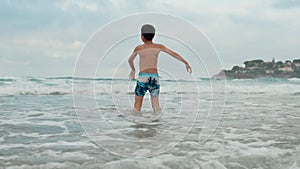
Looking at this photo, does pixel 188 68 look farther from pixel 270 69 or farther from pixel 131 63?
pixel 270 69

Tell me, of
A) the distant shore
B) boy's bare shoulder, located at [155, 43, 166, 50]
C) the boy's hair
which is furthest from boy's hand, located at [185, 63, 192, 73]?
the distant shore

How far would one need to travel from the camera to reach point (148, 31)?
193 inches

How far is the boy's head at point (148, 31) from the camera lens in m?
4.80

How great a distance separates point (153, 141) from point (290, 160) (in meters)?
1.43

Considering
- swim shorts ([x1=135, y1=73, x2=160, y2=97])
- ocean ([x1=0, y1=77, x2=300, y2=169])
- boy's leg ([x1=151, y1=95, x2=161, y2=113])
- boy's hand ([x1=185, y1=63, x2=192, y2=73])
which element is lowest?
ocean ([x1=0, y1=77, x2=300, y2=169])

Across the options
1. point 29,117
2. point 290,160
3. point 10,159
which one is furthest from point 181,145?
point 29,117

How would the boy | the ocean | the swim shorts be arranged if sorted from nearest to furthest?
the ocean, the boy, the swim shorts

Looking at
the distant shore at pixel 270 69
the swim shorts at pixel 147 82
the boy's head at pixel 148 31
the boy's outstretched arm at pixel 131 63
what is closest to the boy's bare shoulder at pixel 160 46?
the boy's head at pixel 148 31

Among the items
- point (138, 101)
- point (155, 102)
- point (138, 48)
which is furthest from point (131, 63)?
point (155, 102)

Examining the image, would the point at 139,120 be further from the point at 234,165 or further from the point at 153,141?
the point at 234,165

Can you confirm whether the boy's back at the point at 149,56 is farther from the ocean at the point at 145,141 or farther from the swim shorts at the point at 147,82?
the ocean at the point at 145,141

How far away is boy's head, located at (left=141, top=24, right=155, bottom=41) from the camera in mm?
4797

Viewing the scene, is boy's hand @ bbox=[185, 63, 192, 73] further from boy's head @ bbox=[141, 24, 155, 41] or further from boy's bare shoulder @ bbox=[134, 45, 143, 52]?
boy's bare shoulder @ bbox=[134, 45, 143, 52]

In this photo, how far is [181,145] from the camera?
357cm
